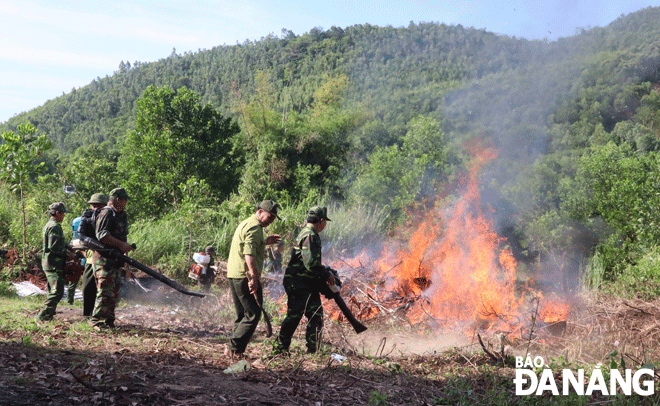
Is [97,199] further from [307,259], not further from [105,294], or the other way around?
[307,259]

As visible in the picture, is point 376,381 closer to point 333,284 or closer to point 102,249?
point 333,284

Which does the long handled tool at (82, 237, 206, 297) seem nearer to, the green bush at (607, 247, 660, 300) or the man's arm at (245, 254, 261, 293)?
the man's arm at (245, 254, 261, 293)

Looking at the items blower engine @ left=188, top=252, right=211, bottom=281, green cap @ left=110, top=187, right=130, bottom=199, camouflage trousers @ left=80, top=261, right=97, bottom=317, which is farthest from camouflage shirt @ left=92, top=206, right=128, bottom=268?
blower engine @ left=188, top=252, right=211, bottom=281

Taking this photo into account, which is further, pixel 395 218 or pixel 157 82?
pixel 157 82

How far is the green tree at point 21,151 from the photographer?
33.9 feet

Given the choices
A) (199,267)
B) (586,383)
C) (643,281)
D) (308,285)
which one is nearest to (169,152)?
(199,267)

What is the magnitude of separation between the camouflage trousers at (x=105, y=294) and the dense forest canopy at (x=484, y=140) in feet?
23.2

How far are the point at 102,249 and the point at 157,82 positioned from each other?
89.2 metres

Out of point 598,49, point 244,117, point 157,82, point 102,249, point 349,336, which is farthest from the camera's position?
point 157,82

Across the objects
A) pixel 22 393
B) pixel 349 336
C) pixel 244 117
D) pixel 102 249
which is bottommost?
pixel 349 336

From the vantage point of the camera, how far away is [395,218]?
19062 millimetres

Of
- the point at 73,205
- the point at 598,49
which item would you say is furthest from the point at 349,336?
the point at 598,49

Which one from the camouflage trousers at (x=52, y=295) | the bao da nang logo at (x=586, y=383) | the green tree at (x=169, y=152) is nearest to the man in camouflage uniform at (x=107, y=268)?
the camouflage trousers at (x=52, y=295)

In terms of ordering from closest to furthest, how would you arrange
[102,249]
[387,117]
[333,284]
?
[333,284]
[102,249]
[387,117]
